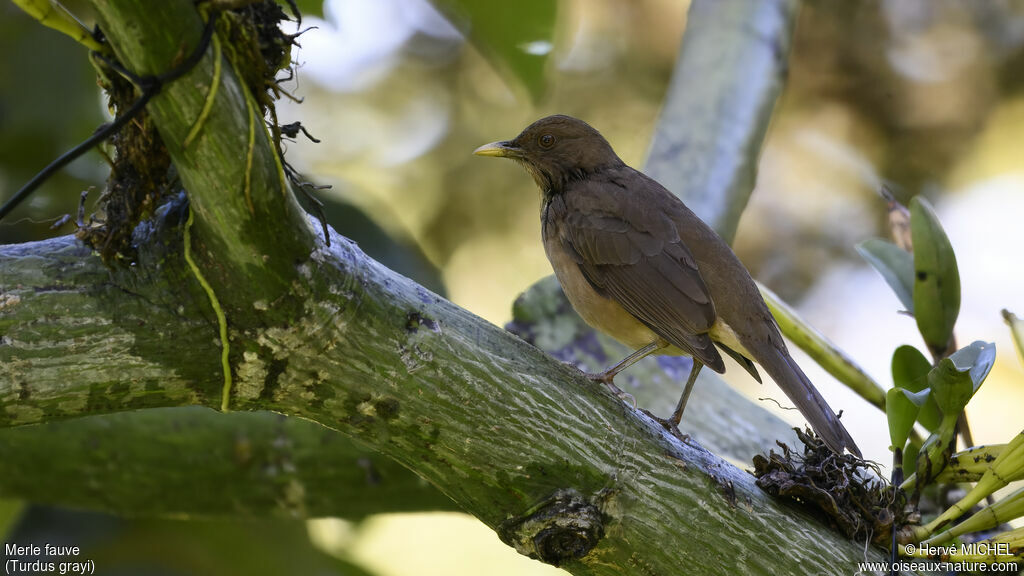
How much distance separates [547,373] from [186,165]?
112 cm

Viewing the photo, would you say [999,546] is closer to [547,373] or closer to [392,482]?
[547,373]

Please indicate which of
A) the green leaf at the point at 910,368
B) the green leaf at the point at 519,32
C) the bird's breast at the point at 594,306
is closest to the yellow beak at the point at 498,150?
the green leaf at the point at 519,32

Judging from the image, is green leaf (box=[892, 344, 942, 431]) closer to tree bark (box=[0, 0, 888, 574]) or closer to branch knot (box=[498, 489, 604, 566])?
tree bark (box=[0, 0, 888, 574])

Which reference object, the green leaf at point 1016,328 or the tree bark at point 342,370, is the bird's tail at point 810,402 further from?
the green leaf at point 1016,328

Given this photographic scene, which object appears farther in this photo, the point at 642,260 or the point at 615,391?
the point at 642,260

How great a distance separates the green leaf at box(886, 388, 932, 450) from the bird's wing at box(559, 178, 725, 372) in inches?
23.8

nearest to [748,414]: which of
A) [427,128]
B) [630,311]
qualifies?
[630,311]

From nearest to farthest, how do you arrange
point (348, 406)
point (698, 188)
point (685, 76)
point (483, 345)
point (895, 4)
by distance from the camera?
point (348, 406) < point (483, 345) < point (698, 188) < point (685, 76) < point (895, 4)

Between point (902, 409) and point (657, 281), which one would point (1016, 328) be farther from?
point (657, 281)

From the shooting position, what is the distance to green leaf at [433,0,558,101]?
14.8 feet

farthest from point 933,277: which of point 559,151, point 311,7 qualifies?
point 311,7

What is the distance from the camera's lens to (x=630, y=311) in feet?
11.3

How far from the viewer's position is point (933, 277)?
131 inches

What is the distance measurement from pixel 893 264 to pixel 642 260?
1062 millimetres
